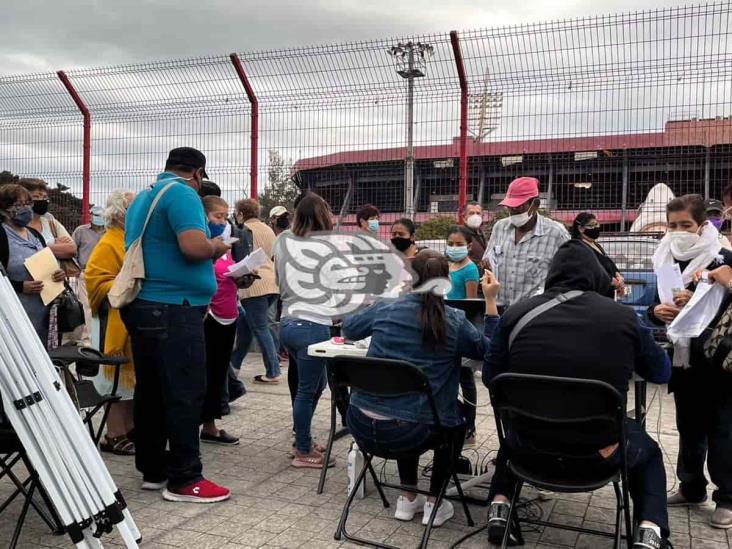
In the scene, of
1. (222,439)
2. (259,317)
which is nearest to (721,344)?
(222,439)

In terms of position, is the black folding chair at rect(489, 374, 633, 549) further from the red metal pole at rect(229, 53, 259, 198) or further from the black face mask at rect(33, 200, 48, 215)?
the red metal pole at rect(229, 53, 259, 198)

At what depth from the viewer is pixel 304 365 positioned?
14.2ft

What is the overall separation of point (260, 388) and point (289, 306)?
2338 mm

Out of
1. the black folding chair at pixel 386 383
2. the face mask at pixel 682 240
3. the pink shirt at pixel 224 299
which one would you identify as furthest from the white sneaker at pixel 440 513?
the pink shirt at pixel 224 299

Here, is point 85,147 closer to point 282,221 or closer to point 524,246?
point 282,221

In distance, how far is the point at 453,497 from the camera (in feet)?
12.5

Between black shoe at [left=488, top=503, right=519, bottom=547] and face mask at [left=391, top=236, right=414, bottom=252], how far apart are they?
2.39 meters

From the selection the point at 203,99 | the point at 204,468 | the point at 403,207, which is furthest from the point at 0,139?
the point at 204,468

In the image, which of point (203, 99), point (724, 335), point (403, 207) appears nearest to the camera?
point (724, 335)

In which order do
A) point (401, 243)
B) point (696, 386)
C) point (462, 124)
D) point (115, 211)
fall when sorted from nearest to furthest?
point (696, 386) → point (115, 211) → point (401, 243) → point (462, 124)

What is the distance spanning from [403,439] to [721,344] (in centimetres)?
161

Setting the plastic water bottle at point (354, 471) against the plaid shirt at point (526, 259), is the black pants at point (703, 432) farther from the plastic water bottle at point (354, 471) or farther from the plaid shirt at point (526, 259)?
the plastic water bottle at point (354, 471)

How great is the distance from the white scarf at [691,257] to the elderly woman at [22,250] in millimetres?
3866

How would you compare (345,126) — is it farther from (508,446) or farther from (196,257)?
(508,446)
